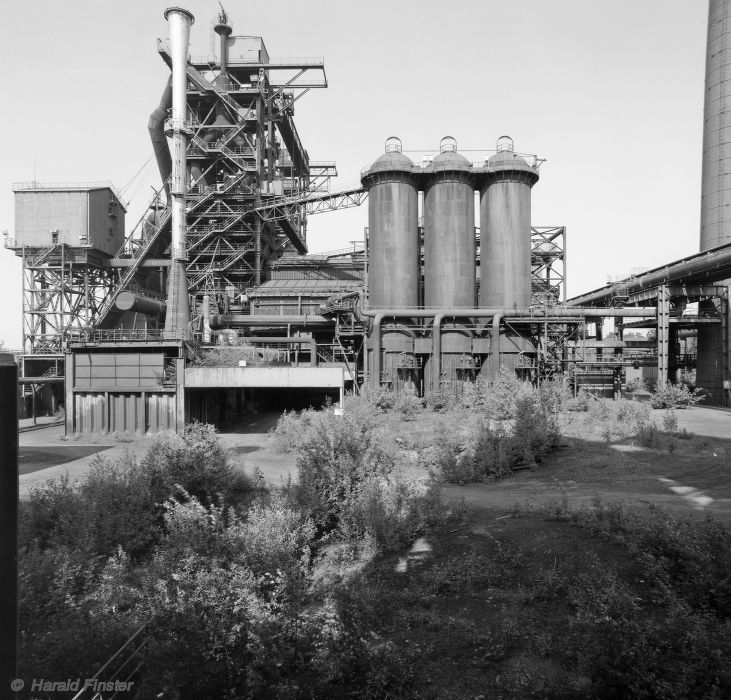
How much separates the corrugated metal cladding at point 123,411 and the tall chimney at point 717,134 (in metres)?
33.6

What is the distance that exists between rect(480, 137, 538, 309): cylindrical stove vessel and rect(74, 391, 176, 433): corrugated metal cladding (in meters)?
20.9

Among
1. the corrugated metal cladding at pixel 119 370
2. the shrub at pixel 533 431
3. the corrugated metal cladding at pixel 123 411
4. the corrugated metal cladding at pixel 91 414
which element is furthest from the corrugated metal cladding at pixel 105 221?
the shrub at pixel 533 431

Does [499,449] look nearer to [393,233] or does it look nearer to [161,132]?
[393,233]

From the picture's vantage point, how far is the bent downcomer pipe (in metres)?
29.2

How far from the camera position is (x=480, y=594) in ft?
28.5

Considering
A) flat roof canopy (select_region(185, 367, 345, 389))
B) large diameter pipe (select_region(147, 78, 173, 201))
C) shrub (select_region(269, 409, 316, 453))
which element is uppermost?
large diameter pipe (select_region(147, 78, 173, 201))

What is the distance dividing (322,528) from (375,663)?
17.8 ft

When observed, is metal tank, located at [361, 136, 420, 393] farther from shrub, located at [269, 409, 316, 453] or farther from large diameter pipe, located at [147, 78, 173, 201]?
large diameter pipe, located at [147, 78, 173, 201]

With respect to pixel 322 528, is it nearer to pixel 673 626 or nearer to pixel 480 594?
pixel 480 594

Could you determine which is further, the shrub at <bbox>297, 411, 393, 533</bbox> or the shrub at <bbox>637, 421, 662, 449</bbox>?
the shrub at <bbox>637, 421, 662, 449</bbox>

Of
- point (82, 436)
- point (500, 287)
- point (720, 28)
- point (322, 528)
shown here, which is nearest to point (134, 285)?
point (82, 436)

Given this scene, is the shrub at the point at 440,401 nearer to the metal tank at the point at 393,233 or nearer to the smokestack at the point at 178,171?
the metal tank at the point at 393,233

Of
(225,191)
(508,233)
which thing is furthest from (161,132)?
(508,233)

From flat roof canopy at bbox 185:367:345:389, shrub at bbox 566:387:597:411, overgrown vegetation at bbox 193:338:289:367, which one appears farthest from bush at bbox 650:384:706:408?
overgrown vegetation at bbox 193:338:289:367
